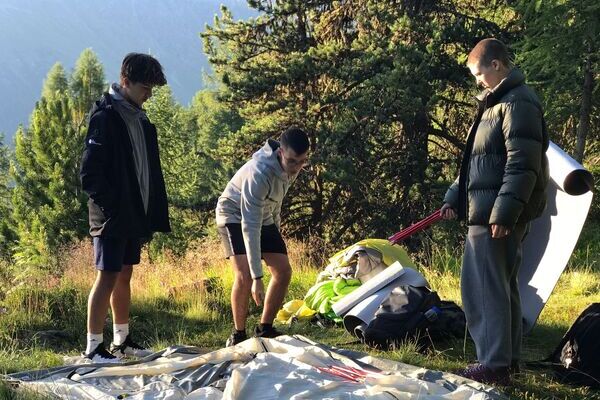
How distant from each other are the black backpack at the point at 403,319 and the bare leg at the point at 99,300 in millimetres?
1824

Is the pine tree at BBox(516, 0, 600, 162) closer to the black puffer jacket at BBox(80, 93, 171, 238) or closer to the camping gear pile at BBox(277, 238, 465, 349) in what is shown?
the camping gear pile at BBox(277, 238, 465, 349)

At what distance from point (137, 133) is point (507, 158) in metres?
2.48

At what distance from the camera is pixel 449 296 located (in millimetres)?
6078

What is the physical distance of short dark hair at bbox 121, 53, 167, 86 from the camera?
4.14 metres

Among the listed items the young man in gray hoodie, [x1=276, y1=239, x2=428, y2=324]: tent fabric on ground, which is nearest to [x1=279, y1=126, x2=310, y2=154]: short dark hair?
the young man in gray hoodie

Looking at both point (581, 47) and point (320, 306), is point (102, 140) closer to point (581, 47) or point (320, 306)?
point (320, 306)

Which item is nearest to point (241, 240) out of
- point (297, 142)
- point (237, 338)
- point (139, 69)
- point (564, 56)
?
point (237, 338)

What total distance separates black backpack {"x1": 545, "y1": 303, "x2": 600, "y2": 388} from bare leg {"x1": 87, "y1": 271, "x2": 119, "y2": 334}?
2923 millimetres

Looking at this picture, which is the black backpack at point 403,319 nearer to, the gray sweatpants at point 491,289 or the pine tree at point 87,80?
the gray sweatpants at point 491,289

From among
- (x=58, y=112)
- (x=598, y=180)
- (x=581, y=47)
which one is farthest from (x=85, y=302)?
(x=58, y=112)

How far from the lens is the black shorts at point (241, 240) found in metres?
4.55

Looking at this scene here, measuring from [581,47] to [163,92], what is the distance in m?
33.5

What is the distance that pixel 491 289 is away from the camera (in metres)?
3.49

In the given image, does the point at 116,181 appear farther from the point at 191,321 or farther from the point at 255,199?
the point at 191,321
